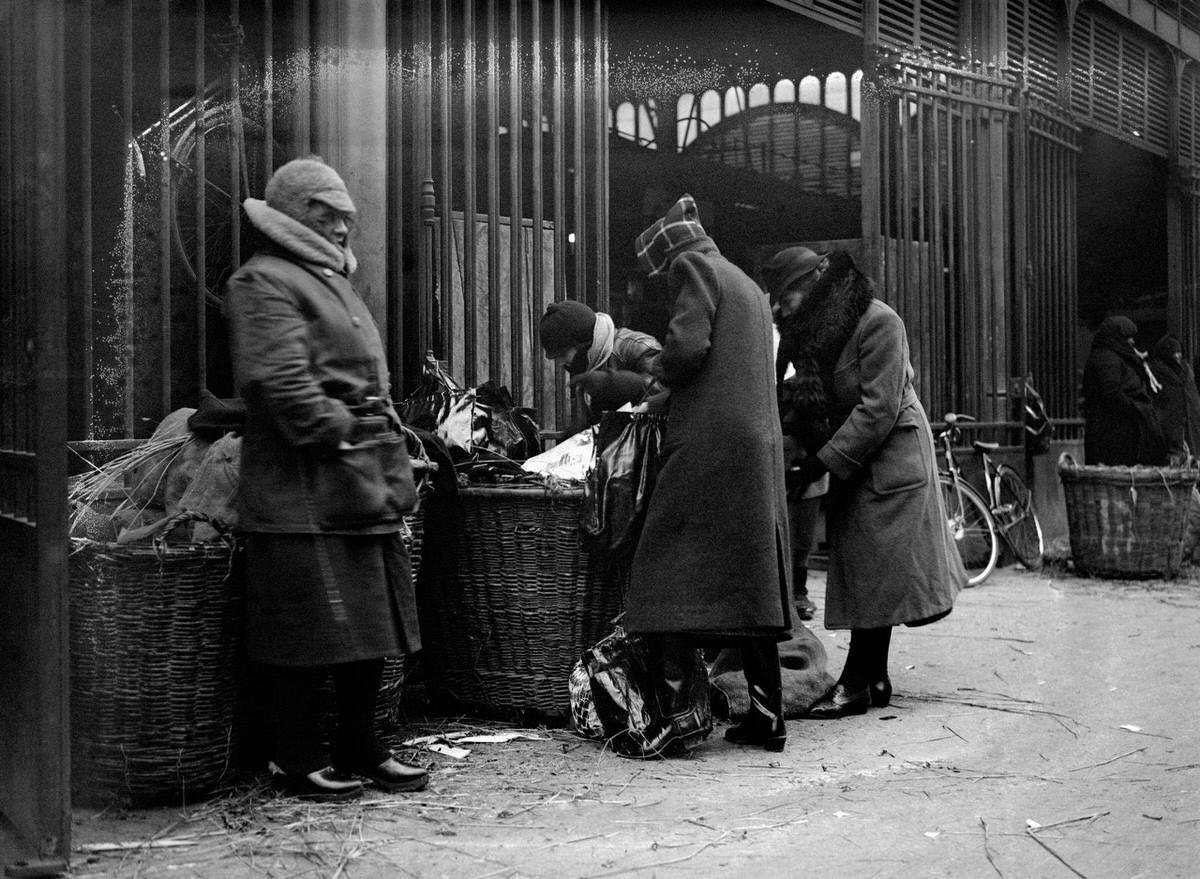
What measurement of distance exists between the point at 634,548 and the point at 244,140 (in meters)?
2.43

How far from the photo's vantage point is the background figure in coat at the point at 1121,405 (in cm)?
1099

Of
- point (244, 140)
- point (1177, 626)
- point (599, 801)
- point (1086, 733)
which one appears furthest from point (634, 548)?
point (1177, 626)

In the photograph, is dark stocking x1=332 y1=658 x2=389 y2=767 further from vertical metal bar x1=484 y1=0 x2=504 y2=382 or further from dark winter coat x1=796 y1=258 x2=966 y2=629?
vertical metal bar x1=484 y1=0 x2=504 y2=382

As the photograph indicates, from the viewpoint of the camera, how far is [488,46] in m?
6.74

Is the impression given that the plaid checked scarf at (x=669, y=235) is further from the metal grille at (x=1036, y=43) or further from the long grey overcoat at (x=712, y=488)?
the metal grille at (x=1036, y=43)

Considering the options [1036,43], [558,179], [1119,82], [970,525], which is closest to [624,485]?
[558,179]

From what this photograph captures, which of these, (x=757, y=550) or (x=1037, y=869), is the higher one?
(x=757, y=550)

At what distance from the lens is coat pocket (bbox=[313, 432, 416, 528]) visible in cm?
405

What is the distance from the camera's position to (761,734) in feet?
16.4

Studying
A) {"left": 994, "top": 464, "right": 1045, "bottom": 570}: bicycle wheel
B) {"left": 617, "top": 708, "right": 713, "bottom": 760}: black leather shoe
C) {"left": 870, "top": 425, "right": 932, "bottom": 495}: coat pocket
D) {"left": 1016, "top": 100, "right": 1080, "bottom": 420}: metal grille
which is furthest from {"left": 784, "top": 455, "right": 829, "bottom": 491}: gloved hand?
{"left": 1016, "top": 100, "right": 1080, "bottom": 420}: metal grille

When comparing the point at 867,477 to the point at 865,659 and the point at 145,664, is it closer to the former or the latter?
the point at 865,659

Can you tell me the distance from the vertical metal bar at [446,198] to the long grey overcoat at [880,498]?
1.91m

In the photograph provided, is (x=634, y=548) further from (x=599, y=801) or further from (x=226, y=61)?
(x=226, y=61)

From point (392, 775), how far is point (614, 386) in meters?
1.95
